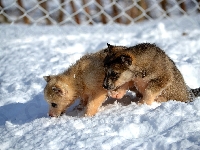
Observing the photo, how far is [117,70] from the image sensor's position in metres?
3.67

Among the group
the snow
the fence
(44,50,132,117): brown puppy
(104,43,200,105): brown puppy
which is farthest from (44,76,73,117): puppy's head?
the fence

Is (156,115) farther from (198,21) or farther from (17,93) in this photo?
(198,21)

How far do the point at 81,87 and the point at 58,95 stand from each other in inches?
10.2

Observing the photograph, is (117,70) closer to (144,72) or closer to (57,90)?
(144,72)

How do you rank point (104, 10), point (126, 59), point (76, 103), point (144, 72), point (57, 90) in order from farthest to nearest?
point (104, 10) → point (76, 103) → point (57, 90) → point (144, 72) → point (126, 59)

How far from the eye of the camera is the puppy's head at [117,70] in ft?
11.9

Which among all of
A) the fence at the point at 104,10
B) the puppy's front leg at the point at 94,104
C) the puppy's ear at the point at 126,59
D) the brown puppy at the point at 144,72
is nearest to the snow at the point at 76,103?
the puppy's front leg at the point at 94,104

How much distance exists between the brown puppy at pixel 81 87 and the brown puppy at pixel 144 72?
17 cm

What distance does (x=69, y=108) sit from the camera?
4371 mm

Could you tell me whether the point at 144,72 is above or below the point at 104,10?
below

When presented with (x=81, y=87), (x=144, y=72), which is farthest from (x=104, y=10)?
(x=144, y=72)

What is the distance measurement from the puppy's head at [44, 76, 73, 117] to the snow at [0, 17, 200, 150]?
0.15m

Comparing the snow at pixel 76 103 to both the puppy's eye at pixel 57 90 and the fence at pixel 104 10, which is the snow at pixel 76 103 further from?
the fence at pixel 104 10

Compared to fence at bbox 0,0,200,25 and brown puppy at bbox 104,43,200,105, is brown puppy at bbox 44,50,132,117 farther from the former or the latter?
fence at bbox 0,0,200,25
